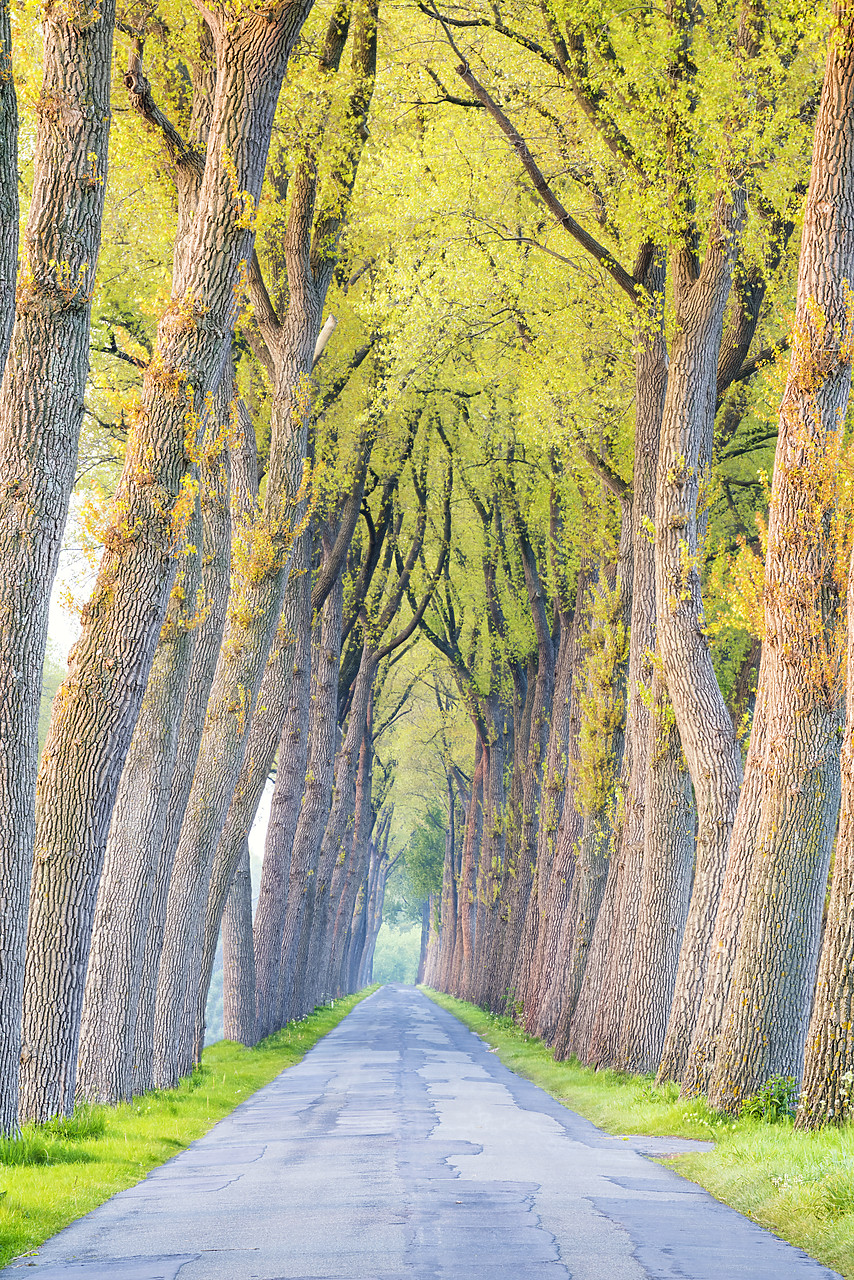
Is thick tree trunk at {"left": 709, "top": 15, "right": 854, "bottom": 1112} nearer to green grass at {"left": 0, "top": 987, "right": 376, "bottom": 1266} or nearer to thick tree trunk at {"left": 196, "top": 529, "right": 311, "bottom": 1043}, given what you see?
green grass at {"left": 0, "top": 987, "right": 376, "bottom": 1266}

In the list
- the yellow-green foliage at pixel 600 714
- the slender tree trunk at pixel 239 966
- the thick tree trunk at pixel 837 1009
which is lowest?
the slender tree trunk at pixel 239 966

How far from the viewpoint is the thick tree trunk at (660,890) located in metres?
13.8

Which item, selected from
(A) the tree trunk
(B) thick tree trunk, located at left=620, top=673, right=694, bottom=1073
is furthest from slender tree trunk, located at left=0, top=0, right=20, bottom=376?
(B) thick tree trunk, located at left=620, top=673, right=694, bottom=1073

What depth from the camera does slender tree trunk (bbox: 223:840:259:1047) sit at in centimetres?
1903

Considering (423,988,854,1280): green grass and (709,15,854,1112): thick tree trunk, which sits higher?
(709,15,854,1112): thick tree trunk

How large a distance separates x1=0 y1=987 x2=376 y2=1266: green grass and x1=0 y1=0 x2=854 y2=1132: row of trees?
1.02 ft

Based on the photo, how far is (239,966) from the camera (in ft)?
63.8

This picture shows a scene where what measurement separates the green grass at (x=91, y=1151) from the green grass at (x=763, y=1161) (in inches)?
152

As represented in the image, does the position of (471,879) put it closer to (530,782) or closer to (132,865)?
(530,782)

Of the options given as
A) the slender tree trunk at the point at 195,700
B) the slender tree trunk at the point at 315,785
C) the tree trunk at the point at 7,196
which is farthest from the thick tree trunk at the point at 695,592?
the slender tree trunk at the point at 315,785

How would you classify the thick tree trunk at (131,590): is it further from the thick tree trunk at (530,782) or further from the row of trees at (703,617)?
the thick tree trunk at (530,782)

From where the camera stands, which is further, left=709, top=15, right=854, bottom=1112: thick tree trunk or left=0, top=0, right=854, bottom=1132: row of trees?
left=709, top=15, right=854, bottom=1112: thick tree trunk

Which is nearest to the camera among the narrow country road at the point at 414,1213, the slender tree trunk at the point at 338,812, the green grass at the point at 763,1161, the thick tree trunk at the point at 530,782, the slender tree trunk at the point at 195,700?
the narrow country road at the point at 414,1213

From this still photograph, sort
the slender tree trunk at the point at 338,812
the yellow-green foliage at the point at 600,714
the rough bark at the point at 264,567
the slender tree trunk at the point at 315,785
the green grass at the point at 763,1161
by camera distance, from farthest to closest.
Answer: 1. the slender tree trunk at the point at 338,812
2. the slender tree trunk at the point at 315,785
3. the yellow-green foliage at the point at 600,714
4. the rough bark at the point at 264,567
5. the green grass at the point at 763,1161
